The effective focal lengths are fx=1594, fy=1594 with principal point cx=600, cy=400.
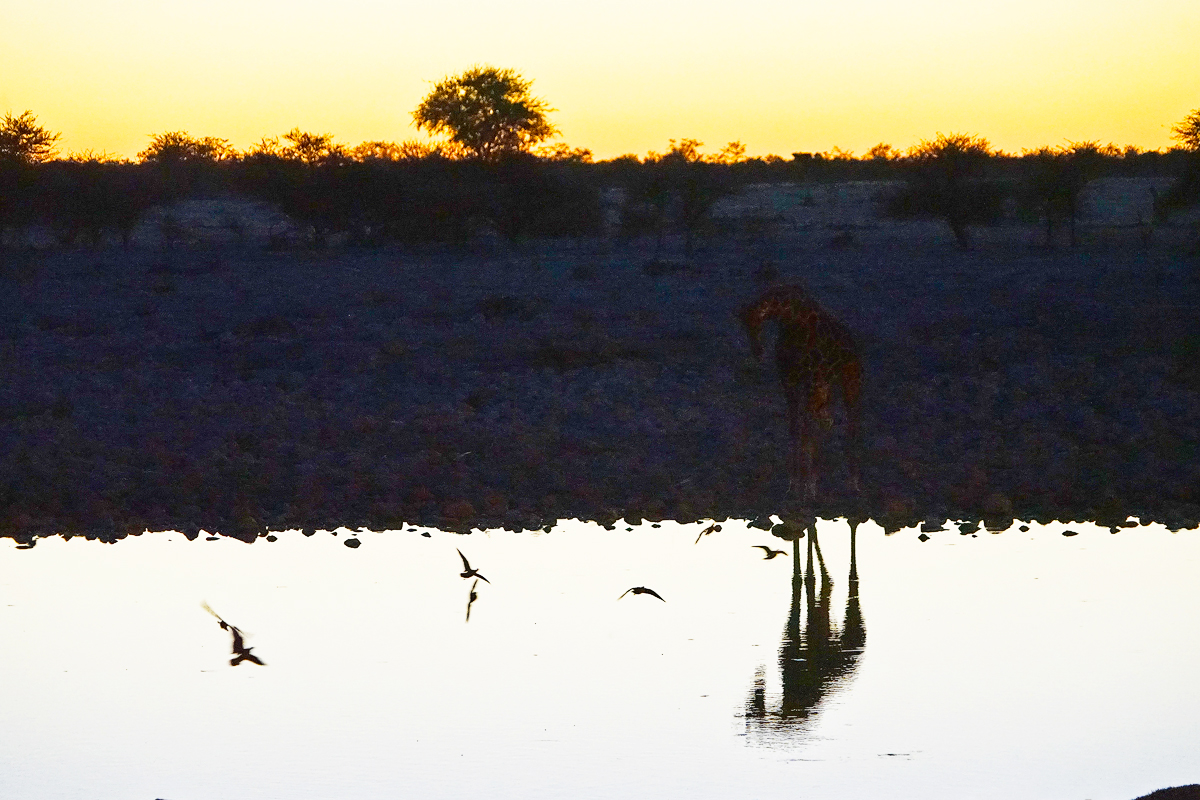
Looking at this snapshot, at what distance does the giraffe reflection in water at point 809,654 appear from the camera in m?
6.36

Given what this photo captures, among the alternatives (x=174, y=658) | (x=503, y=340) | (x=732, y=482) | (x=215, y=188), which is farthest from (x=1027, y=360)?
(x=215, y=188)

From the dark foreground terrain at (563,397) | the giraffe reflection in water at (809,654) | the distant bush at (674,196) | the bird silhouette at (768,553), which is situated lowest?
the giraffe reflection in water at (809,654)

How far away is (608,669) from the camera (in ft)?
23.1

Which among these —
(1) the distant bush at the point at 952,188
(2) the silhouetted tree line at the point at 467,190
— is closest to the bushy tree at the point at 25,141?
(2) the silhouetted tree line at the point at 467,190

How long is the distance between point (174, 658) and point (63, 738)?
3.86ft

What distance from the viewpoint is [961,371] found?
17.4 metres

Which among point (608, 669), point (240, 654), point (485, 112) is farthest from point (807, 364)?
point (485, 112)

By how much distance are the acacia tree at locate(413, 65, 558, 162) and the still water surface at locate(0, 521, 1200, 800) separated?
148ft

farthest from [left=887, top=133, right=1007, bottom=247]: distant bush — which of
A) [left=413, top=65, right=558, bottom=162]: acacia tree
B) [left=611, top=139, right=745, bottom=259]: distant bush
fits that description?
[left=413, top=65, right=558, bottom=162]: acacia tree

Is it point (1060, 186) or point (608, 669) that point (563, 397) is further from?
point (1060, 186)

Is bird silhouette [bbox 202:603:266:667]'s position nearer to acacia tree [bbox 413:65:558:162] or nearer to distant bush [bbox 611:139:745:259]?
distant bush [bbox 611:139:745:259]

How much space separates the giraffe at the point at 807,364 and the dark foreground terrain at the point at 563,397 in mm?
309

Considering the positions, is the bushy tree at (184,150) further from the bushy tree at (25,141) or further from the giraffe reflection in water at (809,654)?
the giraffe reflection in water at (809,654)

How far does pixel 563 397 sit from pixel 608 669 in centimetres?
841
